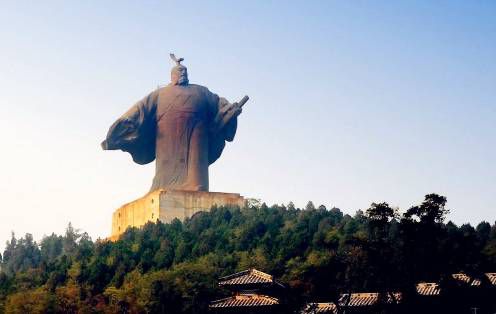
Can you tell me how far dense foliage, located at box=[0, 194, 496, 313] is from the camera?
32.5 meters

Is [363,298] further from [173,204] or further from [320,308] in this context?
[173,204]

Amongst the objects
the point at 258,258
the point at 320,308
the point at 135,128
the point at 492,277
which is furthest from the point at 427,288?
the point at 135,128

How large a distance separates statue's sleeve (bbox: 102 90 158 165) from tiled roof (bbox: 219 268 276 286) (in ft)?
54.0

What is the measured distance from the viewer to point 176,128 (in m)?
50.8

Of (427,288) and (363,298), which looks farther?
(363,298)

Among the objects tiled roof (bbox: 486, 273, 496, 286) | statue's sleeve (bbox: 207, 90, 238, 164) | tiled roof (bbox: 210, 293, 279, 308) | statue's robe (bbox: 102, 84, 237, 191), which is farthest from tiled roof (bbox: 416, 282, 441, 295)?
statue's sleeve (bbox: 207, 90, 238, 164)

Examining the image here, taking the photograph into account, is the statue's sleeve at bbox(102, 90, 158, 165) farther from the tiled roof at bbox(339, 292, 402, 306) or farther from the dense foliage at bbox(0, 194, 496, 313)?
the tiled roof at bbox(339, 292, 402, 306)

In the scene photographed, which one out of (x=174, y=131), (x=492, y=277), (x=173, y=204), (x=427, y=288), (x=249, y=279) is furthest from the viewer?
(x=174, y=131)

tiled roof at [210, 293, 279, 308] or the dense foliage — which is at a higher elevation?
the dense foliage

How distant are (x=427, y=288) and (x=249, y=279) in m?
5.27

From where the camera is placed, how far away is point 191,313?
3566 centimetres

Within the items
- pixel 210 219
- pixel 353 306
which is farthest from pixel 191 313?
pixel 210 219

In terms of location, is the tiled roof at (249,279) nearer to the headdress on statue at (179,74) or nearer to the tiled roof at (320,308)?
the tiled roof at (320,308)

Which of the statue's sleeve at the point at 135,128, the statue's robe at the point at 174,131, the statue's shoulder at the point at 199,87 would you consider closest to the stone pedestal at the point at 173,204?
the statue's robe at the point at 174,131
